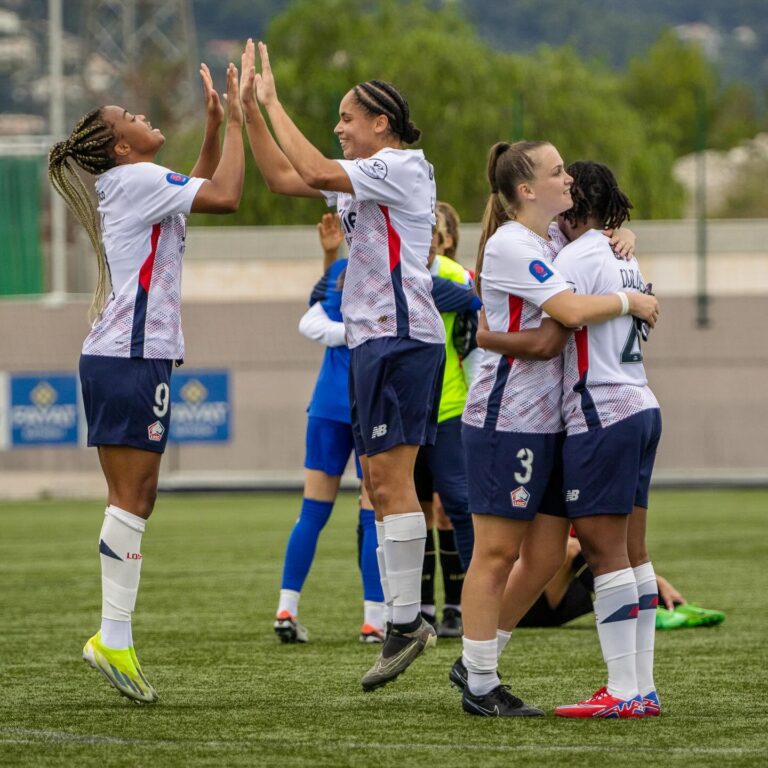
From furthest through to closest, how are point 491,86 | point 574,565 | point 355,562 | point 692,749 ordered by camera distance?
point 491,86
point 355,562
point 574,565
point 692,749

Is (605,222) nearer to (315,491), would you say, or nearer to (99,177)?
(99,177)

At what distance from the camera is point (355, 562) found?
11.6m

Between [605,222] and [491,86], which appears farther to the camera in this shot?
[491,86]

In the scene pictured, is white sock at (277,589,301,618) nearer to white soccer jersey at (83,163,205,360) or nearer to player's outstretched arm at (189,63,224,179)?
white soccer jersey at (83,163,205,360)

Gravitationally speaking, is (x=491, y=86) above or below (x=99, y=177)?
above

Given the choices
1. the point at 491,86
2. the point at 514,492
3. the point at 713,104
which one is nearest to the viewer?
the point at 514,492

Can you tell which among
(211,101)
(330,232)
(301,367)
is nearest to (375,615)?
(330,232)

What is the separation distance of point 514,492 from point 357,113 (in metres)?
1.46

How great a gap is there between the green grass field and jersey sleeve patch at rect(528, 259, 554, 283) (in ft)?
4.40

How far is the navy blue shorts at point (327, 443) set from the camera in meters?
7.61

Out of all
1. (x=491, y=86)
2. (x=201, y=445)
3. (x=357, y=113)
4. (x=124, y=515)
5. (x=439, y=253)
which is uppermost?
(x=491, y=86)

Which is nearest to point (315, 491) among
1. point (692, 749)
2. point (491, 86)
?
point (692, 749)

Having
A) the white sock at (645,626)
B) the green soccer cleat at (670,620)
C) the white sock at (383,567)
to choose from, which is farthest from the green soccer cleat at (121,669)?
the green soccer cleat at (670,620)

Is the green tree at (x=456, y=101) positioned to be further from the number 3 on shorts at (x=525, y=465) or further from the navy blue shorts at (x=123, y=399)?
the number 3 on shorts at (x=525, y=465)
